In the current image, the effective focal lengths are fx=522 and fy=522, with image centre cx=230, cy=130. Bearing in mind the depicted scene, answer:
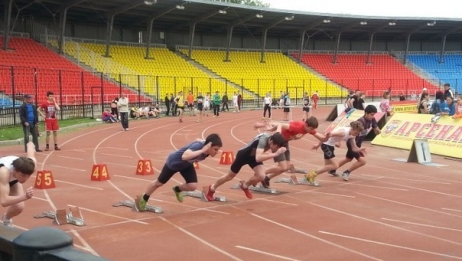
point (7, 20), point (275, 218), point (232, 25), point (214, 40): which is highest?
point (232, 25)

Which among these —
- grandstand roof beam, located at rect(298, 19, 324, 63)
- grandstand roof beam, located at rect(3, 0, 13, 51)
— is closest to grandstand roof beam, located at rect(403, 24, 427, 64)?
grandstand roof beam, located at rect(298, 19, 324, 63)

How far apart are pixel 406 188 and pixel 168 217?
5432 mm

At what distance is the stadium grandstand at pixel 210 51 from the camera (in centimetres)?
3494

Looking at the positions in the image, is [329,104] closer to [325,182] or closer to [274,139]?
[325,182]

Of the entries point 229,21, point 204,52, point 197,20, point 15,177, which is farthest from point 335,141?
point 204,52

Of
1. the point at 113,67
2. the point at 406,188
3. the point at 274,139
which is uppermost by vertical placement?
the point at 113,67

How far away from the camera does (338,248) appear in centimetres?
665

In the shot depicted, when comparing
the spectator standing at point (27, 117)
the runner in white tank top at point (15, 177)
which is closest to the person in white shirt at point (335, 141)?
the runner in white tank top at point (15, 177)

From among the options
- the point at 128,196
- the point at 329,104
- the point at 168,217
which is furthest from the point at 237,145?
the point at 329,104

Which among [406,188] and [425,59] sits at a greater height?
[425,59]

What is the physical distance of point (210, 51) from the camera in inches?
2066

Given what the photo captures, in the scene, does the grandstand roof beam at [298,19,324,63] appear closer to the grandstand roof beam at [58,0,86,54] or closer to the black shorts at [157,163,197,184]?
the grandstand roof beam at [58,0,86,54]

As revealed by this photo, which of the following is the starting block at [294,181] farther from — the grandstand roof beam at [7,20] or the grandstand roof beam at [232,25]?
the grandstand roof beam at [232,25]

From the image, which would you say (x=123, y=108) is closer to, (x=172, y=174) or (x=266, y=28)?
(x=172, y=174)
